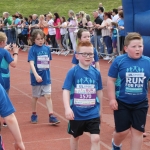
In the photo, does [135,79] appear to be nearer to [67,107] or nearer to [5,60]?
[67,107]

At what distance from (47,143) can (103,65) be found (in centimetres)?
919

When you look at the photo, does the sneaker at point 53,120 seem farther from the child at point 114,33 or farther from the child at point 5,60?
the child at point 114,33

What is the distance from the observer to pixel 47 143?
670cm

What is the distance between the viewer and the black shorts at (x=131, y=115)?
18.3 feet

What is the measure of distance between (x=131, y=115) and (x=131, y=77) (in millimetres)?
479

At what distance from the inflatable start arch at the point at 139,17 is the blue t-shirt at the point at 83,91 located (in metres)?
5.20

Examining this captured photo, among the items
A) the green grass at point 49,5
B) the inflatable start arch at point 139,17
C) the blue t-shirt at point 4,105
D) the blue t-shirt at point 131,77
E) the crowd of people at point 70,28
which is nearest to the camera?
the blue t-shirt at point 4,105

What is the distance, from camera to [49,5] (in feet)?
144

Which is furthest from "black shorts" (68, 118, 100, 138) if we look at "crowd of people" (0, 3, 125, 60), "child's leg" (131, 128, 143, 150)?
"crowd of people" (0, 3, 125, 60)

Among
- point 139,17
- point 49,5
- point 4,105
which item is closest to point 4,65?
point 4,105

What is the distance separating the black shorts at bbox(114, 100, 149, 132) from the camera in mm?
5574

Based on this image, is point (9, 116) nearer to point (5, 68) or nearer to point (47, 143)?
point (47, 143)

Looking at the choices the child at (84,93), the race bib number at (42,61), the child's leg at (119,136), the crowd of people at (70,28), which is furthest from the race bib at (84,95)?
the crowd of people at (70,28)

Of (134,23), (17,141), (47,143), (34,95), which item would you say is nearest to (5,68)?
(34,95)
